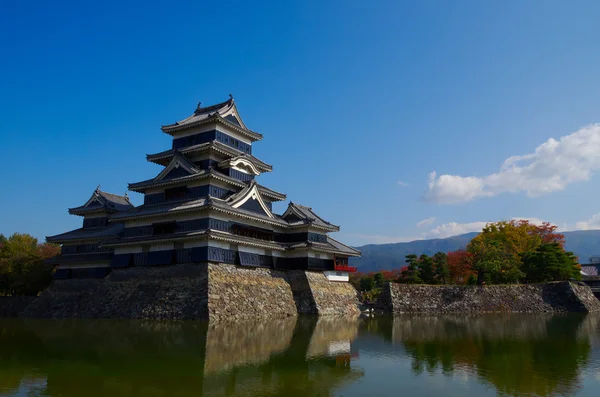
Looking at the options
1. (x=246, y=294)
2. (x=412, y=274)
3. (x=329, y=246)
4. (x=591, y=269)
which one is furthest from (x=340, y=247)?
(x=591, y=269)

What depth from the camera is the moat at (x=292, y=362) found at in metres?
9.77

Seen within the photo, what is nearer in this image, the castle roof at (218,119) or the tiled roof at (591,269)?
the castle roof at (218,119)

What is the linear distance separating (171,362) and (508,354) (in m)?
10.4

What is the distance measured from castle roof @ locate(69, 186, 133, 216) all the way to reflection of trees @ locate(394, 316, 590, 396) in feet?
85.2

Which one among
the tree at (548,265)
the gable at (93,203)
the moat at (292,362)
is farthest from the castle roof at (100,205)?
the tree at (548,265)

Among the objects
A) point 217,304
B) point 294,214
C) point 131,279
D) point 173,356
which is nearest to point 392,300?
point 294,214

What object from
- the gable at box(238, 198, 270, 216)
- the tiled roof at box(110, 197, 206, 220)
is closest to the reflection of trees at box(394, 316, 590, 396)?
the gable at box(238, 198, 270, 216)

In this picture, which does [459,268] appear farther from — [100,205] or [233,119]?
[100,205]

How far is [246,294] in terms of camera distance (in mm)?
27562

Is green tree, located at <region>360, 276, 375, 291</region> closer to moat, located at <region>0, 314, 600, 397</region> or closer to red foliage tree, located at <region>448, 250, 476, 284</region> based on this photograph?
red foliage tree, located at <region>448, 250, 476, 284</region>

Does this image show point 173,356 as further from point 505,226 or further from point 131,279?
point 505,226

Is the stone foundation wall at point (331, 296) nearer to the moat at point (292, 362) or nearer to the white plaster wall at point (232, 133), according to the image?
the moat at point (292, 362)

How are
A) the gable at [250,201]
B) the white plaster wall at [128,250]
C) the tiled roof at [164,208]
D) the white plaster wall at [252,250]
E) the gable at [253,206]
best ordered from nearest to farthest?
the tiled roof at [164,208] < the white plaster wall at [252,250] < the gable at [250,201] < the white plaster wall at [128,250] < the gable at [253,206]

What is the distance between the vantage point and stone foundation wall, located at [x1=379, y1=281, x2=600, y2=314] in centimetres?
3459
